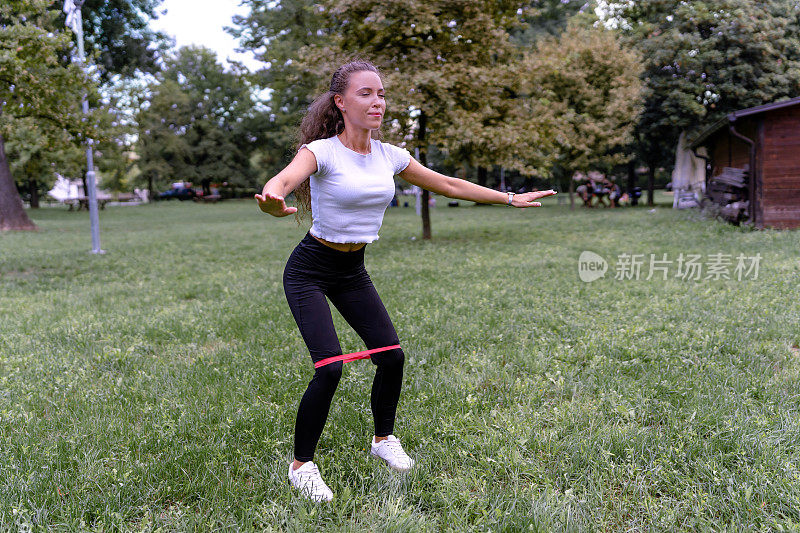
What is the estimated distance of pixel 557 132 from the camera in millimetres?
15195

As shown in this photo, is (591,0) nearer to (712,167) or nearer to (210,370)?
(712,167)

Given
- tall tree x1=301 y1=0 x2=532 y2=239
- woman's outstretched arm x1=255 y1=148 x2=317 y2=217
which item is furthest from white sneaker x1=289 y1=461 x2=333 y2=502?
tall tree x1=301 y1=0 x2=532 y2=239

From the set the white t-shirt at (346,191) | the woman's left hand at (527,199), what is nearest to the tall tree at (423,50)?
the woman's left hand at (527,199)

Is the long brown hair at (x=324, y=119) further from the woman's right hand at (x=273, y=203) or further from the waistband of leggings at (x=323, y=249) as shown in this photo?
the woman's right hand at (x=273, y=203)

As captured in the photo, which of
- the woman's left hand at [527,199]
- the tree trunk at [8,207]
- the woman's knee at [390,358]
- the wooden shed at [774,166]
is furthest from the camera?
the tree trunk at [8,207]

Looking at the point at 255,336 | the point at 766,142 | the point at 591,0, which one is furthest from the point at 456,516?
the point at 591,0

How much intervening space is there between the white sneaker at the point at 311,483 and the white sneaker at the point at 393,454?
1.44 ft

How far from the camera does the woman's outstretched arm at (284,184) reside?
7.90ft

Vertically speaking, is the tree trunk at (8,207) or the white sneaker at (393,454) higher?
the tree trunk at (8,207)

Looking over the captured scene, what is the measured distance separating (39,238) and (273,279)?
13.8m

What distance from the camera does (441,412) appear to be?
396 cm

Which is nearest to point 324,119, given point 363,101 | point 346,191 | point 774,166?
point 363,101

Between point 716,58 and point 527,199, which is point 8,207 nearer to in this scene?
point 527,199

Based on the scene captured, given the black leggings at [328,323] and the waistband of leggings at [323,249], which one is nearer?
the black leggings at [328,323]
